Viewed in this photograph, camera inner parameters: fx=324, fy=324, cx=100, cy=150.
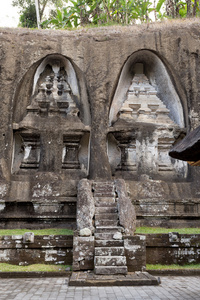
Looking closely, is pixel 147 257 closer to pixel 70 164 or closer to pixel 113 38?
pixel 70 164

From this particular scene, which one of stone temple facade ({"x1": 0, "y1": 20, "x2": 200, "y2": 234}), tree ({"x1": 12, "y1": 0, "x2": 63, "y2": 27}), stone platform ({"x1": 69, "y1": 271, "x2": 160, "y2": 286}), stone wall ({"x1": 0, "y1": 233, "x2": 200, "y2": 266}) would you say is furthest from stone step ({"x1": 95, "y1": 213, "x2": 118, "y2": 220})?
tree ({"x1": 12, "y1": 0, "x2": 63, "y2": 27})

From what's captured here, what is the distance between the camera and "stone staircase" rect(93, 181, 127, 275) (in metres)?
5.43

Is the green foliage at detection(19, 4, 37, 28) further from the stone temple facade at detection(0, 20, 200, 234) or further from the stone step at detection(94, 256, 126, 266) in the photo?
the stone step at detection(94, 256, 126, 266)

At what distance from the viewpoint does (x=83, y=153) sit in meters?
10.1

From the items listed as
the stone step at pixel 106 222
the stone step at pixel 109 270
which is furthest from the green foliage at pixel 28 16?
the stone step at pixel 109 270

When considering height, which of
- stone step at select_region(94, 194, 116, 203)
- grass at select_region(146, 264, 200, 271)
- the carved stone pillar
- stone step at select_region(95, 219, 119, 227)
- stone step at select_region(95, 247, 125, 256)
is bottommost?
grass at select_region(146, 264, 200, 271)

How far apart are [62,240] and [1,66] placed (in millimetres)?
5682

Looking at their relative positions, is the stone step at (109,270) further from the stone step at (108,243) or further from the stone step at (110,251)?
the stone step at (108,243)

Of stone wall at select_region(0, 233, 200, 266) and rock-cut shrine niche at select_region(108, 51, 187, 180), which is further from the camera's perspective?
rock-cut shrine niche at select_region(108, 51, 187, 180)

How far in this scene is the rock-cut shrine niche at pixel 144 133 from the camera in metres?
9.67

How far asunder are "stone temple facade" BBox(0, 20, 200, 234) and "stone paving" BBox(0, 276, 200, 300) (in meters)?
3.36

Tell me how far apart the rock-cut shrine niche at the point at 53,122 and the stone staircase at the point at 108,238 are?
2.48 meters

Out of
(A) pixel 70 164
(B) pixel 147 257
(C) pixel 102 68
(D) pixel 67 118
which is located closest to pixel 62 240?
(B) pixel 147 257

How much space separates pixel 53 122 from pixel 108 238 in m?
4.57
